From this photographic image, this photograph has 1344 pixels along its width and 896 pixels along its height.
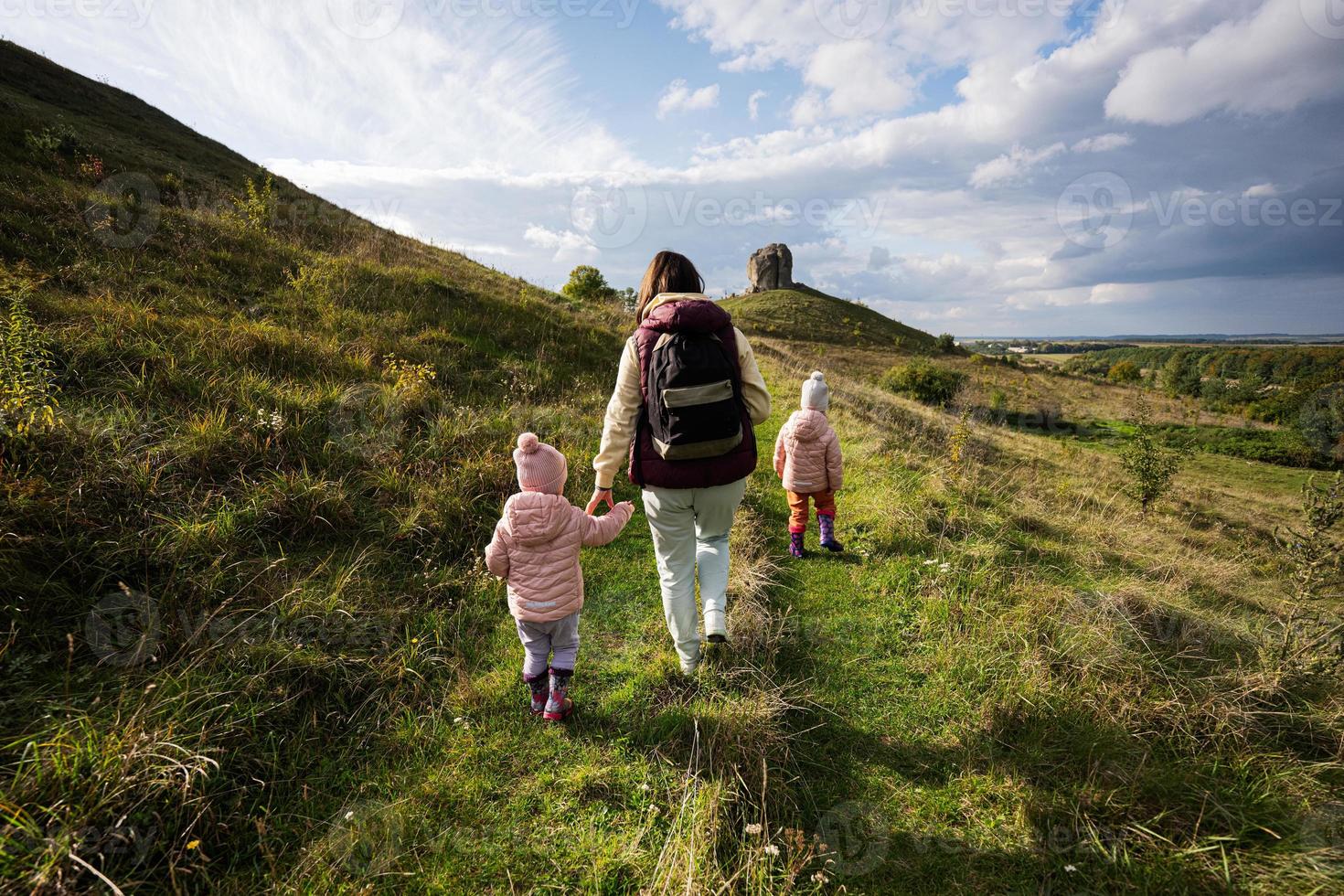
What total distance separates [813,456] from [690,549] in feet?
8.46

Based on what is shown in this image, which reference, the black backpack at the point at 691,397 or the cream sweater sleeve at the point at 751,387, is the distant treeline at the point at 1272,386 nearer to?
the cream sweater sleeve at the point at 751,387

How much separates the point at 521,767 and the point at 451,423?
4299 millimetres

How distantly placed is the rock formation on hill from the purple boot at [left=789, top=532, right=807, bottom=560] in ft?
251

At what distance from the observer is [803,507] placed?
5.55 metres

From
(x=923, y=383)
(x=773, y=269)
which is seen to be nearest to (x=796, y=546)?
(x=923, y=383)

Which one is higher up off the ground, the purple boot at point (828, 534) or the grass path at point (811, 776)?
the purple boot at point (828, 534)

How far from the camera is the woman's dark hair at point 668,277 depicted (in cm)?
342

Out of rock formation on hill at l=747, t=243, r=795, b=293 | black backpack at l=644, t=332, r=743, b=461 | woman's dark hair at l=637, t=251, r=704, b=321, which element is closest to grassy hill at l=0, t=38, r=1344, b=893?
black backpack at l=644, t=332, r=743, b=461

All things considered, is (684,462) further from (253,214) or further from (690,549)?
(253,214)

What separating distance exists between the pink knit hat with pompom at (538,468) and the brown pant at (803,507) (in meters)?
3.10

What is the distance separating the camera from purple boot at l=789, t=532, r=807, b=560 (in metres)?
5.53

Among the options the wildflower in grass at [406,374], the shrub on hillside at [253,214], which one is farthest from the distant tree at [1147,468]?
the shrub on hillside at [253,214]

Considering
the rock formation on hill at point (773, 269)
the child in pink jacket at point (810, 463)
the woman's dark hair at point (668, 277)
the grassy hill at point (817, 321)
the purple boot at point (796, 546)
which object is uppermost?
the rock formation on hill at point (773, 269)

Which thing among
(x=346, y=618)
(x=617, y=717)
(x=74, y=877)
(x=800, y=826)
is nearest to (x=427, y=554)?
(x=346, y=618)
